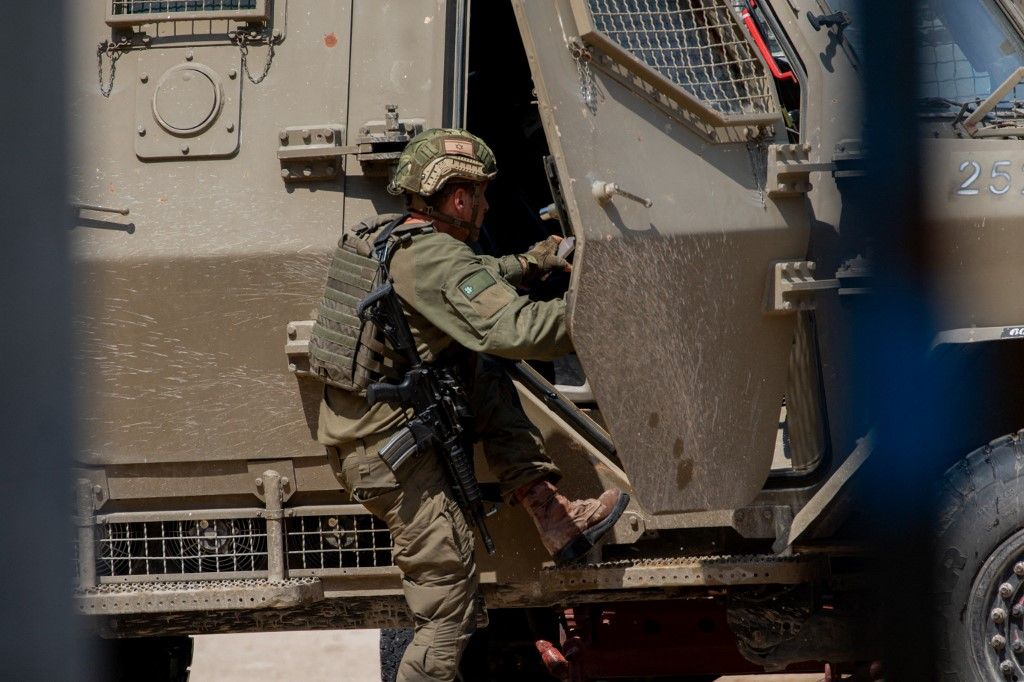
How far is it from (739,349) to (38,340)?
7.75 ft

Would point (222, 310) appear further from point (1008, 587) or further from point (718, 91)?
point (1008, 587)

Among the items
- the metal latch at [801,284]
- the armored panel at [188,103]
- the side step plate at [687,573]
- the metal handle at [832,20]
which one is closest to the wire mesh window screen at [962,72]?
the metal handle at [832,20]

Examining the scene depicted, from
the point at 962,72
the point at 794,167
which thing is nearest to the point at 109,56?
the point at 794,167

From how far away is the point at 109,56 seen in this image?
14.5ft

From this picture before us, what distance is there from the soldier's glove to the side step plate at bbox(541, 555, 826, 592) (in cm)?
87

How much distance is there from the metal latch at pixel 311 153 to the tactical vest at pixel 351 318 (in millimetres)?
258

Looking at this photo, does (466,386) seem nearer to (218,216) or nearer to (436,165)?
(436,165)

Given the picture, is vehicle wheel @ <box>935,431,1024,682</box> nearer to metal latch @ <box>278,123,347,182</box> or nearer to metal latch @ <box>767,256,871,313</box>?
metal latch @ <box>767,256,871,313</box>

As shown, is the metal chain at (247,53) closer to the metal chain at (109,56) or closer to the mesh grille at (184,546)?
the metal chain at (109,56)

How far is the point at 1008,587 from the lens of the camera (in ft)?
13.2

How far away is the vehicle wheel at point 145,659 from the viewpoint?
5.02m

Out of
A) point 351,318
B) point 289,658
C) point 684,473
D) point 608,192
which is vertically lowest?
point 289,658

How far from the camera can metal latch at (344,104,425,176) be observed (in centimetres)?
421

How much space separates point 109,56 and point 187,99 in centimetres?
28
